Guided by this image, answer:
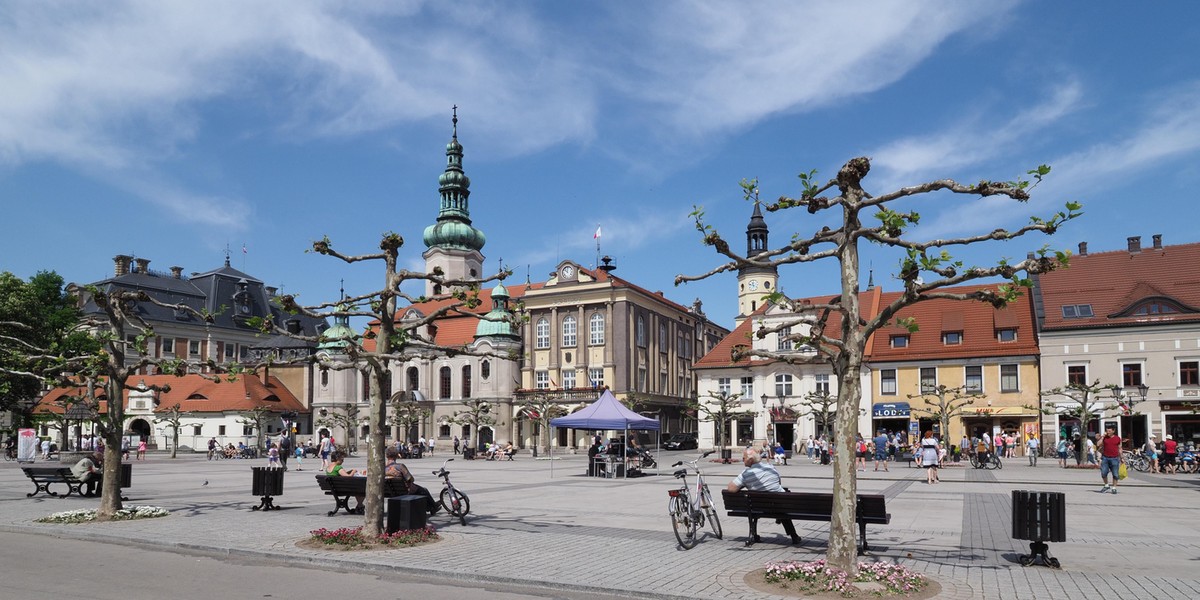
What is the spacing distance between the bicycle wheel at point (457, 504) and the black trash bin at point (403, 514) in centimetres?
248

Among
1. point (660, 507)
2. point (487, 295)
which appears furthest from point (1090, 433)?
point (487, 295)

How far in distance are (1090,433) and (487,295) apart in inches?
2088

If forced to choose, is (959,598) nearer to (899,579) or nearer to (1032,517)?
(899,579)

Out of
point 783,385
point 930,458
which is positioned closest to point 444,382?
point 783,385

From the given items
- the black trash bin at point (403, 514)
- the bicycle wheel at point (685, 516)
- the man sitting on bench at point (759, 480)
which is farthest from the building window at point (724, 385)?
the black trash bin at point (403, 514)

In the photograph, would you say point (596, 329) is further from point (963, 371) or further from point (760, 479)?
point (760, 479)

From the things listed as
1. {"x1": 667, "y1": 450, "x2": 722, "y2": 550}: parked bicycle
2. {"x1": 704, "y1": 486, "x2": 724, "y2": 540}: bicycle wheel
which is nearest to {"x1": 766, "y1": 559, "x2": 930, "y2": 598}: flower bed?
{"x1": 667, "y1": 450, "x2": 722, "y2": 550}: parked bicycle

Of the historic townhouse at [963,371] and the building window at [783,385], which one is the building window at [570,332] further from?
the historic townhouse at [963,371]

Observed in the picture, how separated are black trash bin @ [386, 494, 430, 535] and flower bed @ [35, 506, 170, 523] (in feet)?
21.1

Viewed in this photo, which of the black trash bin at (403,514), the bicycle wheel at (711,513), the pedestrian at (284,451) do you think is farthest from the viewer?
the pedestrian at (284,451)

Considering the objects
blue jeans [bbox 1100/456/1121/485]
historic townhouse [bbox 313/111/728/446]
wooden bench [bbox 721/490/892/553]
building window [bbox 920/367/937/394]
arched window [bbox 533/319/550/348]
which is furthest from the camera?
arched window [bbox 533/319/550/348]

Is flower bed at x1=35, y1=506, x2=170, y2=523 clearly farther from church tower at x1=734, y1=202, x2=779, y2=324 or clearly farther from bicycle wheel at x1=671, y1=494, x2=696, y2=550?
church tower at x1=734, y1=202, x2=779, y2=324

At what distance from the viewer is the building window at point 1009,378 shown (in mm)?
49812

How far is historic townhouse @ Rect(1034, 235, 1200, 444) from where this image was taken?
45.9 m
